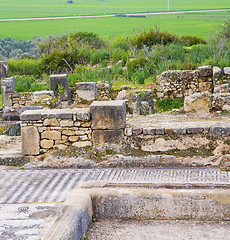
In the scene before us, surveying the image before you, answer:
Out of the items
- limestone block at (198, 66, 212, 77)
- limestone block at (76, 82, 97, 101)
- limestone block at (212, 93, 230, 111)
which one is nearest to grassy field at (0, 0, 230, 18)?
limestone block at (198, 66, 212, 77)

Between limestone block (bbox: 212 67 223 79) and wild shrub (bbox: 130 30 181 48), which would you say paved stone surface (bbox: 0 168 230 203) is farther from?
wild shrub (bbox: 130 30 181 48)

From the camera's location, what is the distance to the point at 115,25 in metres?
48.5

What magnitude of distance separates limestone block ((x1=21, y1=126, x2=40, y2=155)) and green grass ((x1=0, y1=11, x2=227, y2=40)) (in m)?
30.3

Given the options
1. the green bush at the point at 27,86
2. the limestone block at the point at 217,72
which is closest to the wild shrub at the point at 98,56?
the green bush at the point at 27,86

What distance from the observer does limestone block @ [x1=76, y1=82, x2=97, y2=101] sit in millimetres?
14359

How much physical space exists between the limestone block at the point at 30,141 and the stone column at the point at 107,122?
96 cm

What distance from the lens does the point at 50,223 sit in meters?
4.84

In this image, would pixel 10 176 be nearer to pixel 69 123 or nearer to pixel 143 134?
pixel 69 123

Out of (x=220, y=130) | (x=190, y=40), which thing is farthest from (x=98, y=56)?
(x=220, y=130)

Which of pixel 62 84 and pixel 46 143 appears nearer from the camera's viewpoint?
pixel 46 143

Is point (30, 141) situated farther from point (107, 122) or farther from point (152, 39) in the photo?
point (152, 39)

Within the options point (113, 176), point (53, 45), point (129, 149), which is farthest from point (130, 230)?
point (53, 45)

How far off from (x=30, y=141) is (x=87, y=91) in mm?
7381

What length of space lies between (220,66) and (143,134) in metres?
10.2
